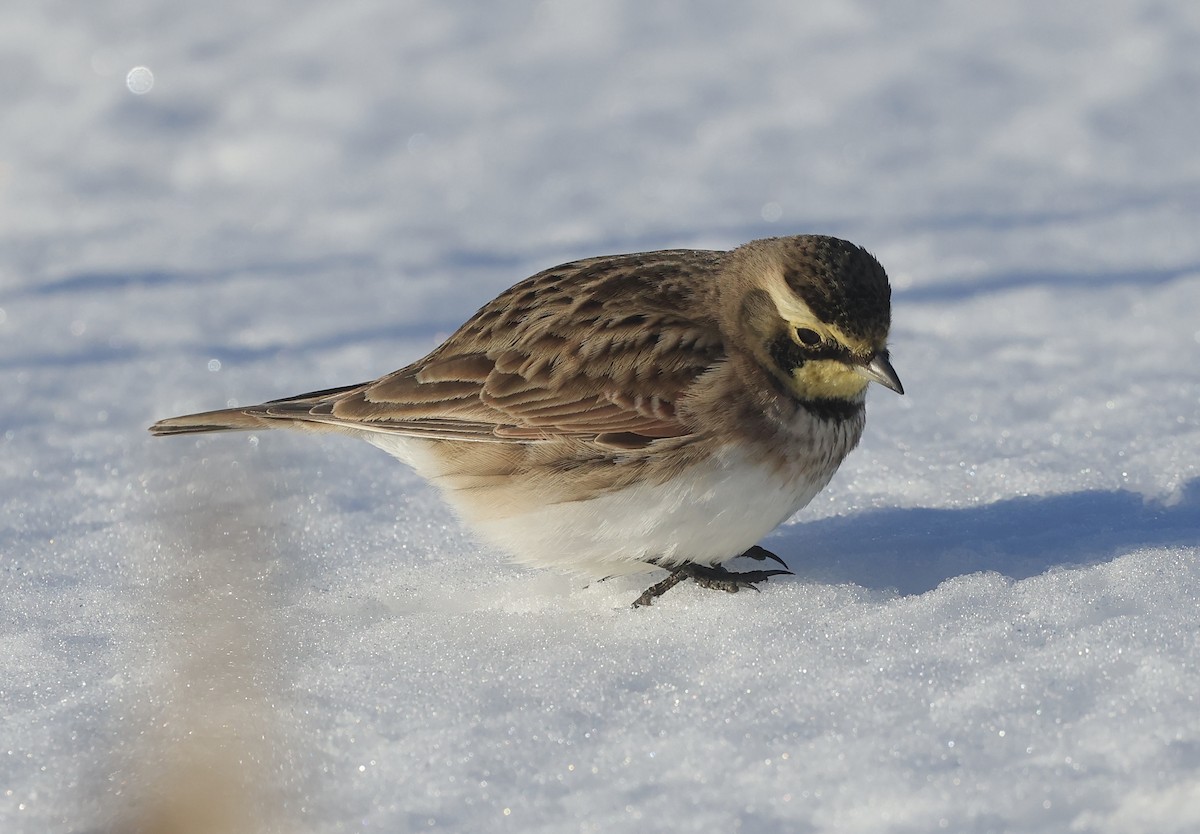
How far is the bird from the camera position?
4.61 meters

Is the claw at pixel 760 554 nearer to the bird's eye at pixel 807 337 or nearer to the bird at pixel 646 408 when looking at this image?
the bird at pixel 646 408

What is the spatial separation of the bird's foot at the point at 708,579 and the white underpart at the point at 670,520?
0.12 metres

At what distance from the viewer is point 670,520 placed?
457cm

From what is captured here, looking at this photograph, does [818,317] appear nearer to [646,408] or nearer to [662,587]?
[646,408]

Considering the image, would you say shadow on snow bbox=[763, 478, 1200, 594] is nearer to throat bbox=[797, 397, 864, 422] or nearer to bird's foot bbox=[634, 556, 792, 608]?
bird's foot bbox=[634, 556, 792, 608]

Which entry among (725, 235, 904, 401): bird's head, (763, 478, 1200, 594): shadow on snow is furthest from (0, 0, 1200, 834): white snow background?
(725, 235, 904, 401): bird's head

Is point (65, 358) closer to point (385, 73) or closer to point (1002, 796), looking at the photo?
point (385, 73)

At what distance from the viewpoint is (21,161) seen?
32.0 ft

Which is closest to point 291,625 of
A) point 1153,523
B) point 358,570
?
point 358,570

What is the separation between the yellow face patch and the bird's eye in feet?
0.20

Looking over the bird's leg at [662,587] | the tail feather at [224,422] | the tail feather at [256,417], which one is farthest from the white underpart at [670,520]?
the tail feather at [224,422]

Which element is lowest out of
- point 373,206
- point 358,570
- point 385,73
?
point 358,570

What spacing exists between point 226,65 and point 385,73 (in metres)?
1.20

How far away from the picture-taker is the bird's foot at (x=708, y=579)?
15.9 ft
